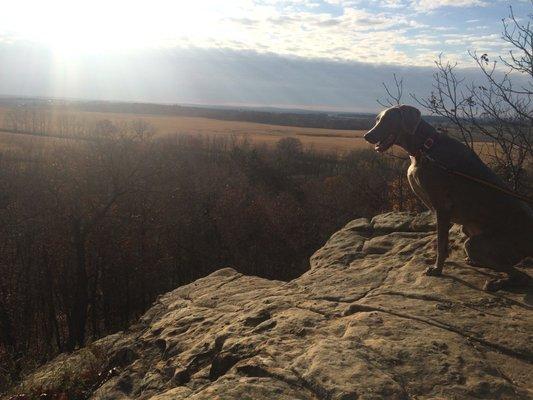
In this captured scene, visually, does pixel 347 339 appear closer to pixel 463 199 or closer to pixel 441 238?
pixel 441 238

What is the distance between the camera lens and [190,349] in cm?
543

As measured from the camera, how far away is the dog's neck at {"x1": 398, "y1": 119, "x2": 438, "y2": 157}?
5574 millimetres

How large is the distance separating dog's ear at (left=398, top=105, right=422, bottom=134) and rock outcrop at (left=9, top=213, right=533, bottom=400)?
1.71 m

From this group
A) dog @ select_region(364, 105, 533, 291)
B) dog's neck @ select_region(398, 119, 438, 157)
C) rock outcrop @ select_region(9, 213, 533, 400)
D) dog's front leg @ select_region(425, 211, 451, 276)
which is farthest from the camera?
dog's neck @ select_region(398, 119, 438, 157)

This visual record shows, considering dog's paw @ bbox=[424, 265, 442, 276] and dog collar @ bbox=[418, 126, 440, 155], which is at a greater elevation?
dog collar @ bbox=[418, 126, 440, 155]

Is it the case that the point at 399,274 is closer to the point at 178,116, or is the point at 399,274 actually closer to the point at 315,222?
the point at 315,222

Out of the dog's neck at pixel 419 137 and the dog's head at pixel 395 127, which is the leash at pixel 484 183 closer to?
the dog's neck at pixel 419 137

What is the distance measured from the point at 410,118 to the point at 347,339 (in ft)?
8.93

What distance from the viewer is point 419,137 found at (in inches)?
220

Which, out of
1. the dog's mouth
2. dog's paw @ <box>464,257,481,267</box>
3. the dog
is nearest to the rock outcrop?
dog's paw @ <box>464,257,481,267</box>

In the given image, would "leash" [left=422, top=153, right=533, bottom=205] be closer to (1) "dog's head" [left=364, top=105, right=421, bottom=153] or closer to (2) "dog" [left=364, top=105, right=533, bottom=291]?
(2) "dog" [left=364, top=105, right=533, bottom=291]

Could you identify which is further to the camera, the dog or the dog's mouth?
the dog's mouth

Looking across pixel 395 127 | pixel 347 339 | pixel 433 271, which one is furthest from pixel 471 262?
pixel 347 339

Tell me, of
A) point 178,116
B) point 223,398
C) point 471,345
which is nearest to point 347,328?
point 471,345
